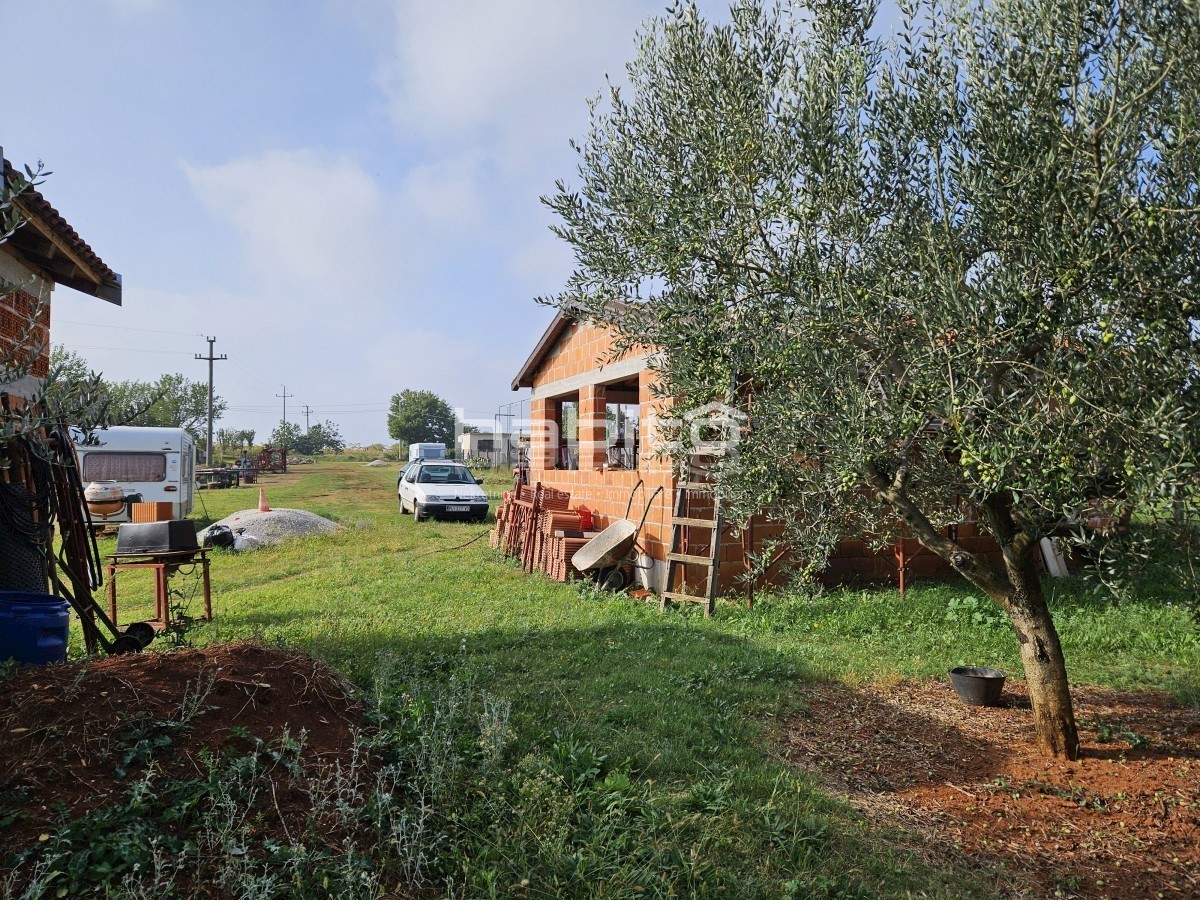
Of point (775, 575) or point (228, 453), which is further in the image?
point (228, 453)

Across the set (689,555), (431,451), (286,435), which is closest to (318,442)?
(286,435)

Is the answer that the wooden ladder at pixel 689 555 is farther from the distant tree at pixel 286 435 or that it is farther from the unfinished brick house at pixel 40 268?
the distant tree at pixel 286 435

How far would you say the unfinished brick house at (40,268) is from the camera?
683 cm

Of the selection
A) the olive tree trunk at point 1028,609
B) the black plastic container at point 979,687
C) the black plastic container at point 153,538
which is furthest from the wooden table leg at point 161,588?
the black plastic container at point 979,687

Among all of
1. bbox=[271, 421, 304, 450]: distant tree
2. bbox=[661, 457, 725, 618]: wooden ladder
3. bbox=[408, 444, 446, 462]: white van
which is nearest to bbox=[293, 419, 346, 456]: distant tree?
bbox=[271, 421, 304, 450]: distant tree

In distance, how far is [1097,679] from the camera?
21.8 ft

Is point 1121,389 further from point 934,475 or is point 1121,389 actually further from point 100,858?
point 100,858

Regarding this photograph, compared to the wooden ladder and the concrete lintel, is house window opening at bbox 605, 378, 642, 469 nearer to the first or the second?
the concrete lintel

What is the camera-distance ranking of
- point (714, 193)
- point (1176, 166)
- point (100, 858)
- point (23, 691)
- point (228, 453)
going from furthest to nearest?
point (228, 453), point (714, 193), point (23, 691), point (1176, 166), point (100, 858)

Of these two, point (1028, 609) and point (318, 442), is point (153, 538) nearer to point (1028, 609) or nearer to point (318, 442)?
point (1028, 609)

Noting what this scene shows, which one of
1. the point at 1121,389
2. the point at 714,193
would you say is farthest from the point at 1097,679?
the point at 714,193

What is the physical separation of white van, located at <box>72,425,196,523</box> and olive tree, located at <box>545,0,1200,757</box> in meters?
16.7

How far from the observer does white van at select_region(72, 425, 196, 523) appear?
18.2m

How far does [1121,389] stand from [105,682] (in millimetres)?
5555
